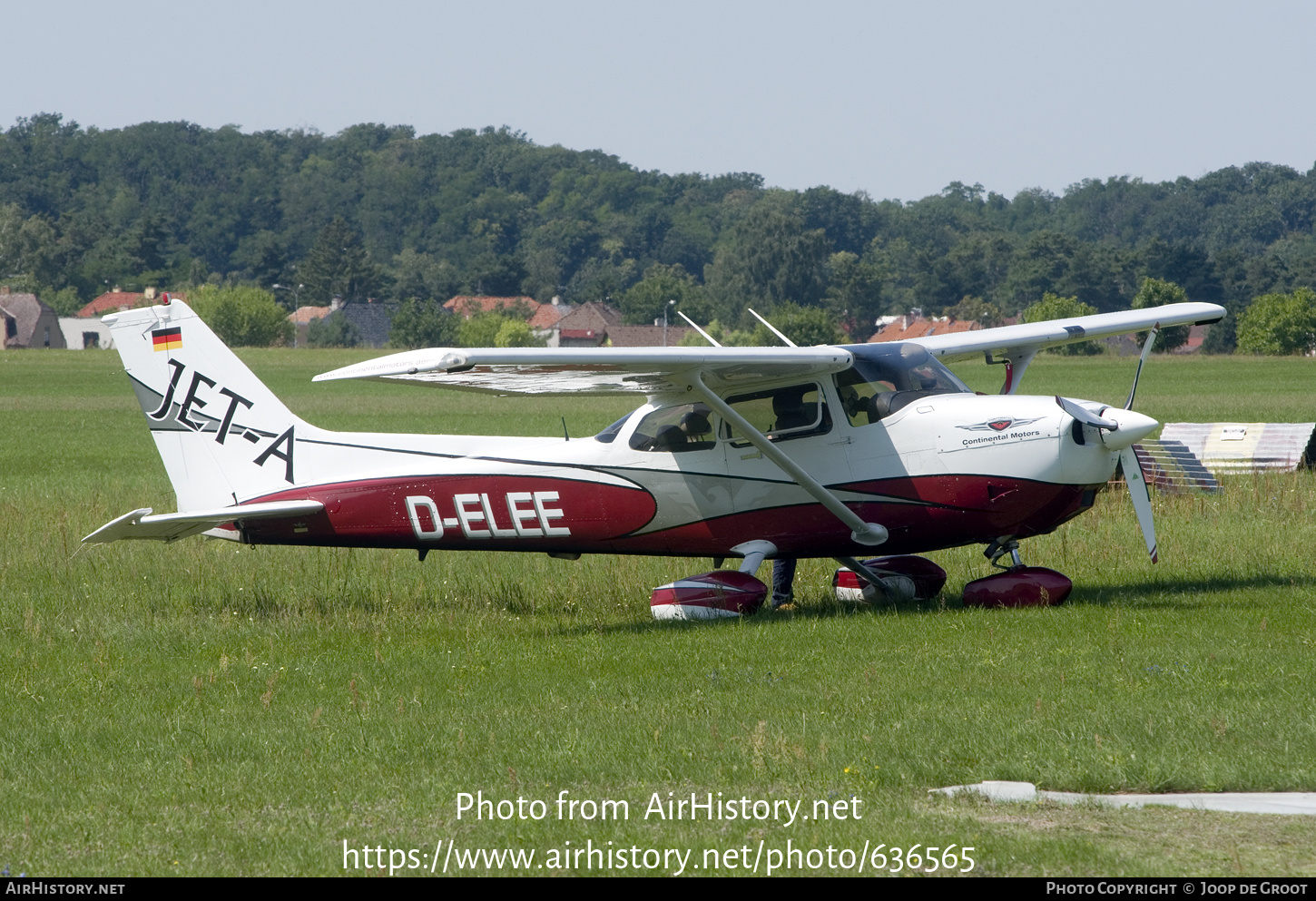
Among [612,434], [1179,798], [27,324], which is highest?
[612,434]

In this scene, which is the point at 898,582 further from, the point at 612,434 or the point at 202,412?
the point at 202,412

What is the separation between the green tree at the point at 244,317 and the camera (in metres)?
111

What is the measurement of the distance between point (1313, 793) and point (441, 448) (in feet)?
26.6

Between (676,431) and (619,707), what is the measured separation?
3887 mm

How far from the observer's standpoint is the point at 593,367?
1079cm

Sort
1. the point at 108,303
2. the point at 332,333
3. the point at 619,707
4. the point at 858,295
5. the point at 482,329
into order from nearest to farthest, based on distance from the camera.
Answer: the point at 619,707, the point at 332,333, the point at 482,329, the point at 858,295, the point at 108,303

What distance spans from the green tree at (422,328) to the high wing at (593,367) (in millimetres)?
115731

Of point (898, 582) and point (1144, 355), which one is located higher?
point (1144, 355)

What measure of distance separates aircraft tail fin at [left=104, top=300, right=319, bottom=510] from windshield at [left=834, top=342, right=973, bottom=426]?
16.4 ft

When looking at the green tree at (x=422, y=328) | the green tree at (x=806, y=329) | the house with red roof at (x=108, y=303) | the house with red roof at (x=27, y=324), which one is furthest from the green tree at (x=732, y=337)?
the house with red roof at (x=27, y=324)

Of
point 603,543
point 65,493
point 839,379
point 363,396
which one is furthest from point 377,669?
point 363,396

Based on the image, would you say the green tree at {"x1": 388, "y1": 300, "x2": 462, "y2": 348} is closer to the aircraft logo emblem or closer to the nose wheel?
the nose wheel

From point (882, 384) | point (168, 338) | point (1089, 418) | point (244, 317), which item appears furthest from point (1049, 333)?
point (244, 317)

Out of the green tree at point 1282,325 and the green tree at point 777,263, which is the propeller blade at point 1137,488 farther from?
the green tree at point 777,263
